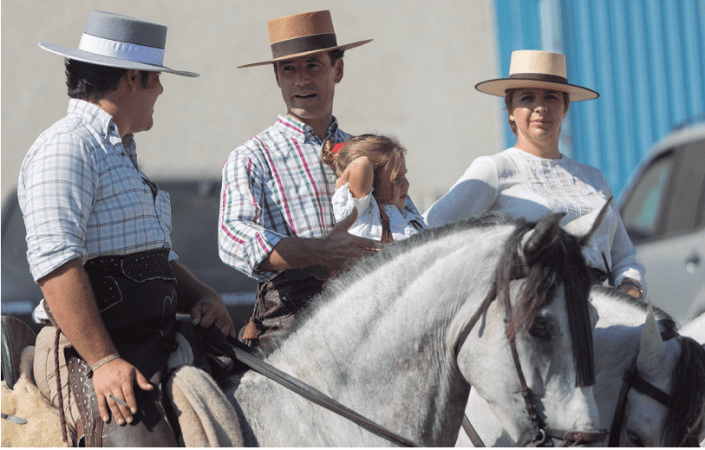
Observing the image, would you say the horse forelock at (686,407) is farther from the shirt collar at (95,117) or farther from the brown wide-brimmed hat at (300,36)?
Result: the shirt collar at (95,117)

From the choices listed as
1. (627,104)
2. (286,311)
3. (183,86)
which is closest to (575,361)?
(286,311)

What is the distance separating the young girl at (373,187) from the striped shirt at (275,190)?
0.10m

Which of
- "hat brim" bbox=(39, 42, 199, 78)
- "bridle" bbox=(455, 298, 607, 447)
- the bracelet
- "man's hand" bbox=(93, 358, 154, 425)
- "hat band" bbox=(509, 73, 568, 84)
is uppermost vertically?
"hat brim" bbox=(39, 42, 199, 78)

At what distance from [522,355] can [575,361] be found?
0.44ft

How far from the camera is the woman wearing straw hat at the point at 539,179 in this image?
288cm

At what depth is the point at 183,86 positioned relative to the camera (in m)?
9.29

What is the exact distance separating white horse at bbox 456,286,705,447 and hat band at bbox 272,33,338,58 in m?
1.43

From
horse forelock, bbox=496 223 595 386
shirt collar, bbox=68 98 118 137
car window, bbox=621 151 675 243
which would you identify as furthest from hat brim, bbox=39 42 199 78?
car window, bbox=621 151 675 243

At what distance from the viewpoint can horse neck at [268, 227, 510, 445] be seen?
1.85m

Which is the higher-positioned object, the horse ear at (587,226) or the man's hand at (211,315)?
the horse ear at (587,226)

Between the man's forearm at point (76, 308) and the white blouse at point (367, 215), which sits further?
the white blouse at point (367, 215)

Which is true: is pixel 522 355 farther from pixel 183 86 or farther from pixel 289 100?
pixel 183 86

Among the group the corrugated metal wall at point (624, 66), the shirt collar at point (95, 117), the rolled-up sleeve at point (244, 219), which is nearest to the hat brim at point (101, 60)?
the shirt collar at point (95, 117)

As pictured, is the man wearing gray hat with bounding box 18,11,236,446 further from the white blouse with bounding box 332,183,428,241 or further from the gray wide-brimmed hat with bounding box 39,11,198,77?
the white blouse with bounding box 332,183,428,241
